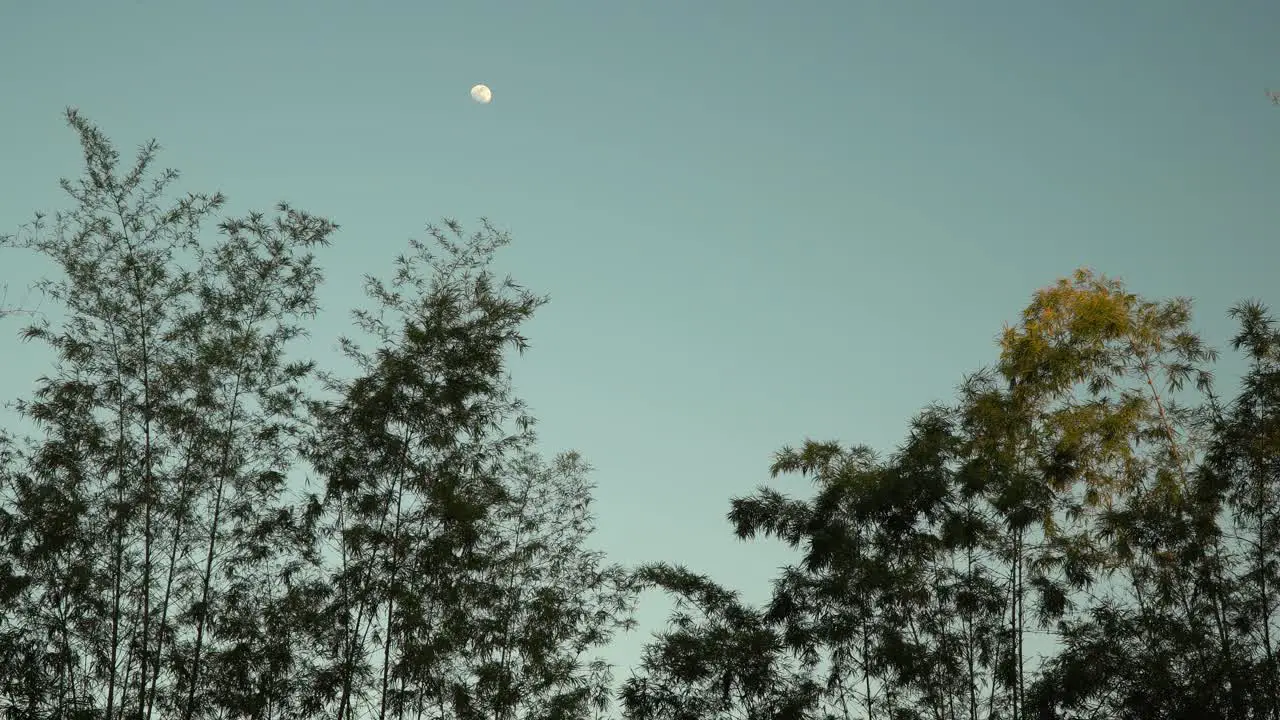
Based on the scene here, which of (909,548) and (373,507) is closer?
(373,507)

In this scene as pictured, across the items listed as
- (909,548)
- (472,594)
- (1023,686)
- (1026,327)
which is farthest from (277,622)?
(1026,327)

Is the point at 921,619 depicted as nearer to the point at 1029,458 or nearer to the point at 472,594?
the point at 1029,458

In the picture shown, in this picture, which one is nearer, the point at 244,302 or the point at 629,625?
the point at 244,302

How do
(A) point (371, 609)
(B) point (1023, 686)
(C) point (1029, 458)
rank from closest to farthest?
(A) point (371, 609) → (B) point (1023, 686) → (C) point (1029, 458)

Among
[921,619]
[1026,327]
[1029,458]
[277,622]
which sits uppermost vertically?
[1026,327]

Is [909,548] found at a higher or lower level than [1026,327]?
lower

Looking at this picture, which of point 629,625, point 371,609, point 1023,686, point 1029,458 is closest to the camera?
point 371,609

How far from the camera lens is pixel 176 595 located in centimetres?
1055

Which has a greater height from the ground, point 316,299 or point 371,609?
point 316,299

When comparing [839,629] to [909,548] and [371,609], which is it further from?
[371,609]

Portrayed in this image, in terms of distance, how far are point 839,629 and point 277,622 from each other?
522cm

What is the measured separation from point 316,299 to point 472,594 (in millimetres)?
3278

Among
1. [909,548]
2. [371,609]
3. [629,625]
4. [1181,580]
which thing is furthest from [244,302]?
[1181,580]

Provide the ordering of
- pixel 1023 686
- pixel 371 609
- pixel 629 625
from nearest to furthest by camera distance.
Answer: pixel 371 609 → pixel 1023 686 → pixel 629 625
